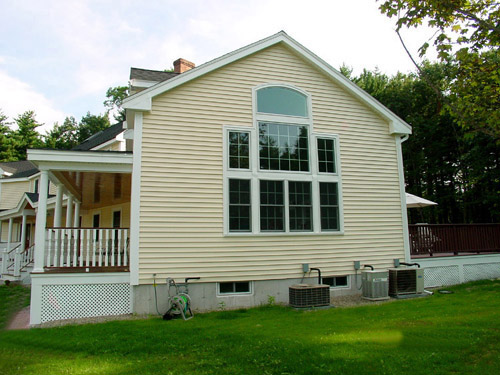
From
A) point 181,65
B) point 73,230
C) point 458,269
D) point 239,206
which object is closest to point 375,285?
point 239,206

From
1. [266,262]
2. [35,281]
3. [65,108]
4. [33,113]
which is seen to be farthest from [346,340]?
[65,108]

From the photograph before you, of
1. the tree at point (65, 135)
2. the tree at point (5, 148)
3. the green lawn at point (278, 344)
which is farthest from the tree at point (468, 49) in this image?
the tree at point (65, 135)

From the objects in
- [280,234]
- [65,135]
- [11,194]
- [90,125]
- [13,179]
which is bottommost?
[280,234]

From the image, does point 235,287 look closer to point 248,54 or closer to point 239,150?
point 239,150

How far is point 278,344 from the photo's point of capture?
585 cm

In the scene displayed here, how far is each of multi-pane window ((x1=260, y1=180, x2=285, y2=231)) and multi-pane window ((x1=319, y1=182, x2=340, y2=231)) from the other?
123 cm

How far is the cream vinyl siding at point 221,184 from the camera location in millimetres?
9469

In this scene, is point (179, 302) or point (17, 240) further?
point (17, 240)

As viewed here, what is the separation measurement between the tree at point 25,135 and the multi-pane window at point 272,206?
36838 mm

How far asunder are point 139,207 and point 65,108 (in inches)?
1824

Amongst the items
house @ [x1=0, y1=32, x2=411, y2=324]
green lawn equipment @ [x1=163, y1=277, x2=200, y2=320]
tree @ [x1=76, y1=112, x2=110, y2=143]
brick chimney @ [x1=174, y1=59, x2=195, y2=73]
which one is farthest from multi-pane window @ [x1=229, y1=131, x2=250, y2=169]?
tree @ [x1=76, y1=112, x2=110, y2=143]

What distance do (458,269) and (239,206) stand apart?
8306 mm

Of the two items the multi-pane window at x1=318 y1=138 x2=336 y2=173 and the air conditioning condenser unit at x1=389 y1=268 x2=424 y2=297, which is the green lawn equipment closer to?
the multi-pane window at x1=318 y1=138 x2=336 y2=173

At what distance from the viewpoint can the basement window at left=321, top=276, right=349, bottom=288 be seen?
10930 mm
